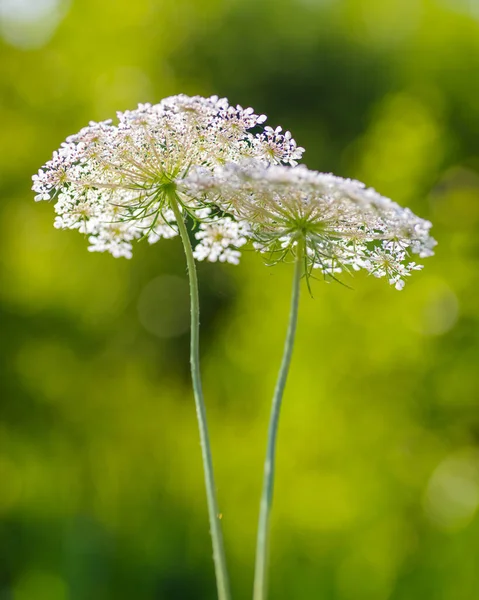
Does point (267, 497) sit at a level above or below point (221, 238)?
below

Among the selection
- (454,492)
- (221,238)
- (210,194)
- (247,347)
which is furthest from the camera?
(247,347)

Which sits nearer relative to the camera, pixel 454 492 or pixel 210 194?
pixel 210 194

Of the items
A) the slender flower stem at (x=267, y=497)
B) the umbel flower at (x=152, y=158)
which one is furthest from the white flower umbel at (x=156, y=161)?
the slender flower stem at (x=267, y=497)

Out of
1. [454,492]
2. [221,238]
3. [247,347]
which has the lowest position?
[454,492]

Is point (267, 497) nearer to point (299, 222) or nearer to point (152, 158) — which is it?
point (299, 222)

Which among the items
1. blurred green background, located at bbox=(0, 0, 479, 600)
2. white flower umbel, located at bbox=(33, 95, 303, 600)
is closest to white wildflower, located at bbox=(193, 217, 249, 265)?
white flower umbel, located at bbox=(33, 95, 303, 600)

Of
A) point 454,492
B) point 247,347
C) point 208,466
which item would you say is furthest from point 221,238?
point 247,347

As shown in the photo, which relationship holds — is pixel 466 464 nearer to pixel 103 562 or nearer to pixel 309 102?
pixel 103 562
